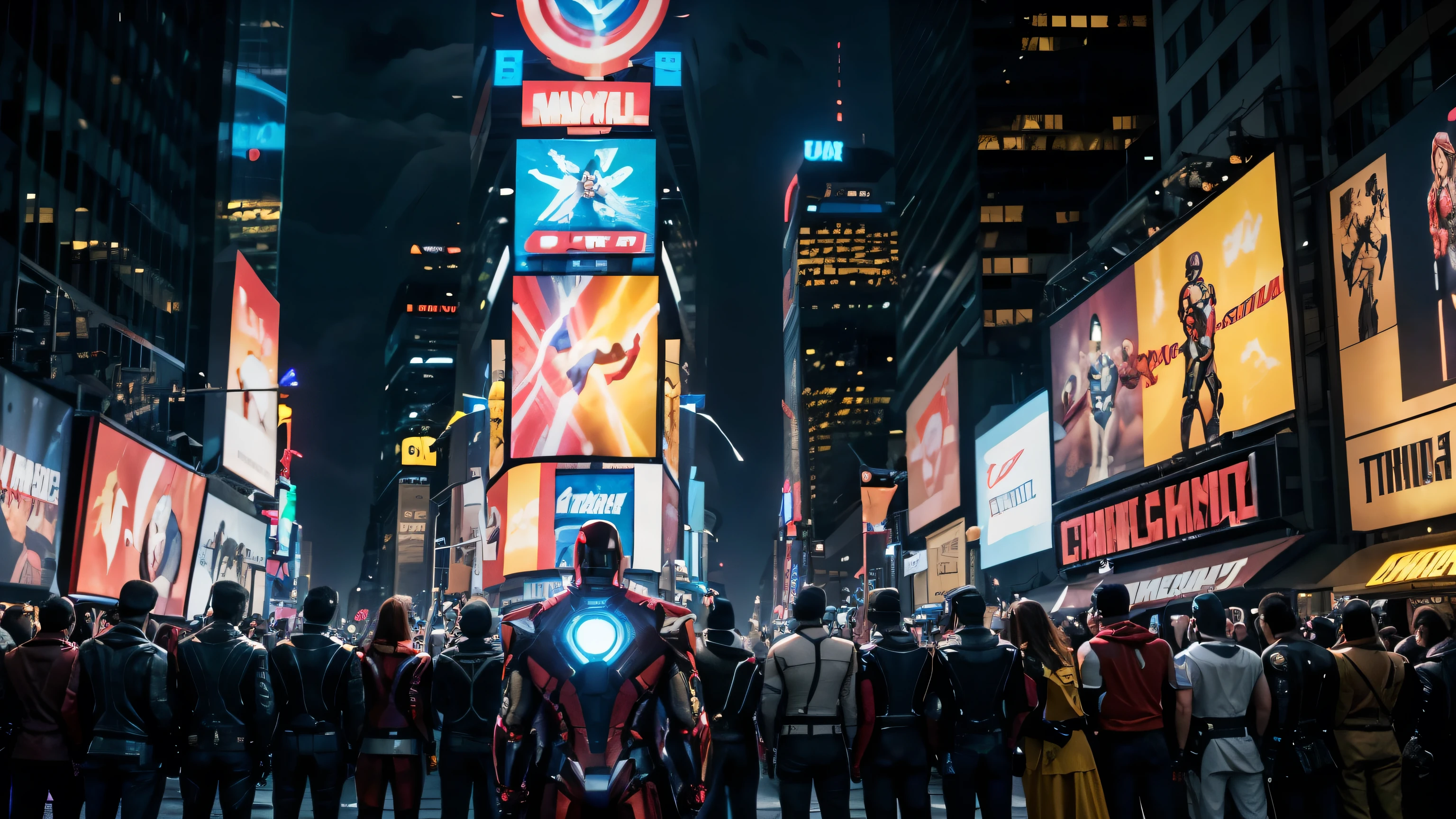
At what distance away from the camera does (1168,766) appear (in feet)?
27.9

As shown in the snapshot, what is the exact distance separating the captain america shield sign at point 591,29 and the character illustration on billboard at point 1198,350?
4323 centimetres

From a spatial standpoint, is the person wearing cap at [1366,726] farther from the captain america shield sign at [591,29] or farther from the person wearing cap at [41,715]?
the captain america shield sign at [591,29]

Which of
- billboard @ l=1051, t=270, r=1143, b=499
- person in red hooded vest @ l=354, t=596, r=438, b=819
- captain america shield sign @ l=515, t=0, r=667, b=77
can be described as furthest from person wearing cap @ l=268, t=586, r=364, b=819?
captain america shield sign @ l=515, t=0, r=667, b=77

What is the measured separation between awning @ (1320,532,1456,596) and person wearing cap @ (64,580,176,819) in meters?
19.7

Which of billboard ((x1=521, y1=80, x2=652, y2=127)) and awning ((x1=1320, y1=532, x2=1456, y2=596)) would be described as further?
billboard ((x1=521, y1=80, x2=652, y2=127))

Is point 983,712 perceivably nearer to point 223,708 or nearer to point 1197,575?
point 223,708

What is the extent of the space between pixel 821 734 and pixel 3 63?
1369 inches

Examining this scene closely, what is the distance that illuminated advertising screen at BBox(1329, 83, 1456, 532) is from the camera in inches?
859

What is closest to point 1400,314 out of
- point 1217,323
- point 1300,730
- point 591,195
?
point 1217,323

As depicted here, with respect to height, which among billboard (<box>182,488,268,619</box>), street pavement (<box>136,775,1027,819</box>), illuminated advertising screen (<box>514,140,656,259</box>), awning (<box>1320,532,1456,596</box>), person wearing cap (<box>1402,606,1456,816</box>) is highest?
illuminated advertising screen (<box>514,140,656,259</box>)

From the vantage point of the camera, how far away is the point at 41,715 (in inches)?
329

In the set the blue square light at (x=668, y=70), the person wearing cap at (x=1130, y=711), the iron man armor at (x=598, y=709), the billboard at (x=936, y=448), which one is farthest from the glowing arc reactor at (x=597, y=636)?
the blue square light at (x=668, y=70)

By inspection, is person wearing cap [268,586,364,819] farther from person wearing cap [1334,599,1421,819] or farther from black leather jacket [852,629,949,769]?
person wearing cap [1334,599,1421,819]

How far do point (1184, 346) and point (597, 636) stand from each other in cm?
2998
